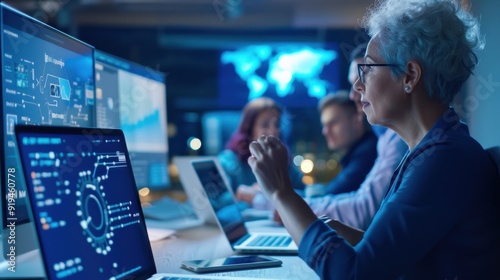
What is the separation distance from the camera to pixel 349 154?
2.61 metres

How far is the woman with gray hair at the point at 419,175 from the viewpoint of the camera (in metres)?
0.89

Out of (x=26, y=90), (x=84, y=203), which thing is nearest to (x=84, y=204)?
(x=84, y=203)

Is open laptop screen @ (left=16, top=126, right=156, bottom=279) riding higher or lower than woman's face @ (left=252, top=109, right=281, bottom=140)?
lower

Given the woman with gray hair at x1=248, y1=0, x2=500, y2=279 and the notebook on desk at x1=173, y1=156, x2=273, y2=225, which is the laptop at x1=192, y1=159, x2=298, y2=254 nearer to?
the notebook on desk at x1=173, y1=156, x2=273, y2=225

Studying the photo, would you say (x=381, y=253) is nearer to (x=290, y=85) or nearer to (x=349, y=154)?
(x=349, y=154)

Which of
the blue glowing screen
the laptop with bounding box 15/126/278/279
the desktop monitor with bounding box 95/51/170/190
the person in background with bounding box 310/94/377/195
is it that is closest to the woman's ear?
the laptop with bounding box 15/126/278/279

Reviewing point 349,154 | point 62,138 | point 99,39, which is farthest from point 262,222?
point 99,39

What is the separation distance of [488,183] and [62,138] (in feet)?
2.61

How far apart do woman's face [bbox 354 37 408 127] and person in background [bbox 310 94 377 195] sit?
131 cm

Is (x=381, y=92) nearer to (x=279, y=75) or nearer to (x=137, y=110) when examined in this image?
(x=137, y=110)

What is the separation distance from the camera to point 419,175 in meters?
0.92

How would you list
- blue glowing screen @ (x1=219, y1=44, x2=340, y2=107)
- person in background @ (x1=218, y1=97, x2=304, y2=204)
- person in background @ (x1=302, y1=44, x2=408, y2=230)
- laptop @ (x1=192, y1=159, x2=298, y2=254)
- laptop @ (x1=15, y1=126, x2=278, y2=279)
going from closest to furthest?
laptop @ (x1=15, y1=126, x2=278, y2=279) → laptop @ (x1=192, y1=159, x2=298, y2=254) → person in background @ (x1=302, y1=44, x2=408, y2=230) → person in background @ (x1=218, y1=97, x2=304, y2=204) → blue glowing screen @ (x1=219, y1=44, x2=340, y2=107)

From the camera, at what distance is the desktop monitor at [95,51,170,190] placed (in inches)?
64.7

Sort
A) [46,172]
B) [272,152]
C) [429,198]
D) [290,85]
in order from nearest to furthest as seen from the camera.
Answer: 1. [46,172]
2. [429,198]
3. [272,152]
4. [290,85]
